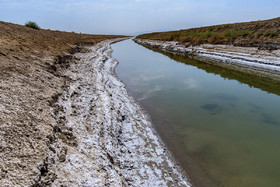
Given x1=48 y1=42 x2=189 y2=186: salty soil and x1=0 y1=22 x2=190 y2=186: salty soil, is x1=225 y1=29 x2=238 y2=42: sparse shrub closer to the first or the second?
x1=0 y1=22 x2=190 y2=186: salty soil

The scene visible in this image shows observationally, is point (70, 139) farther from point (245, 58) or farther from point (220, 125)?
point (245, 58)

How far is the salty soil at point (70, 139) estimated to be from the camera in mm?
3174

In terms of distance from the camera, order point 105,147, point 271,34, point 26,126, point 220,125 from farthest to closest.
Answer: point 271,34
point 220,125
point 105,147
point 26,126

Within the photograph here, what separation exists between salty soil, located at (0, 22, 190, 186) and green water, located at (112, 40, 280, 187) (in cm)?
80

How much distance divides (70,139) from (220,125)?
571 centimetres

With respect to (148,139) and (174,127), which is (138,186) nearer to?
(148,139)

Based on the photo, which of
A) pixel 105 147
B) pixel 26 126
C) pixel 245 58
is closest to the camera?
pixel 26 126

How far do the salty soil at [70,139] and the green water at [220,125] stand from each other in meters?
0.80

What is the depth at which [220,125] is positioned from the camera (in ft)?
Result: 23.3

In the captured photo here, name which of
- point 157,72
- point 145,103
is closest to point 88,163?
point 145,103

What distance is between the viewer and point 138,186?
402 cm

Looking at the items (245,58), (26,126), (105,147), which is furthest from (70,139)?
(245,58)

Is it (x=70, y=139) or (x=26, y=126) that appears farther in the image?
(x=70, y=139)

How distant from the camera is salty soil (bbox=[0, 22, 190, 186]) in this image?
317 centimetres
